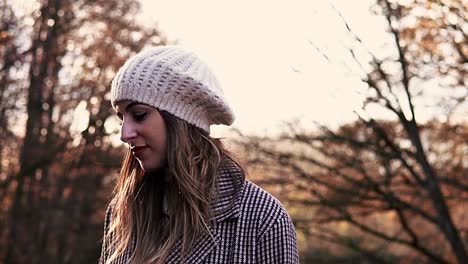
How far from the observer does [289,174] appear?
927cm

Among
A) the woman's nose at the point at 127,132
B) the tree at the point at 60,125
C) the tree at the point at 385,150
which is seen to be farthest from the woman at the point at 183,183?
the tree at the point at 60,125

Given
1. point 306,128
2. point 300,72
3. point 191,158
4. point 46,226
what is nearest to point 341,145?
point 306,128

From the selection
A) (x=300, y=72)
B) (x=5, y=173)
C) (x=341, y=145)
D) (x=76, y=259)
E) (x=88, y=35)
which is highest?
(x=88, y=35)

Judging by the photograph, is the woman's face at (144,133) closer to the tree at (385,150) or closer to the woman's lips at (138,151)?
the woman's lips at (138,151)

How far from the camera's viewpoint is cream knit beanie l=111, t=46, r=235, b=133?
268 cm

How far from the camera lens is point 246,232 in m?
2.62

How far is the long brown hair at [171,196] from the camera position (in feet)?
8.64

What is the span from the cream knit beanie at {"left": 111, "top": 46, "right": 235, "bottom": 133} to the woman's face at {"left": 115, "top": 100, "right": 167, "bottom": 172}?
3 cm

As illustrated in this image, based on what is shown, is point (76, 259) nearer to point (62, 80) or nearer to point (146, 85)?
point (62, 80)

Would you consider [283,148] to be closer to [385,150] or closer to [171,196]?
[385,150]

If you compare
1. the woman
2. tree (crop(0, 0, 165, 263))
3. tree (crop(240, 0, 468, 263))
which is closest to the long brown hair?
the woman

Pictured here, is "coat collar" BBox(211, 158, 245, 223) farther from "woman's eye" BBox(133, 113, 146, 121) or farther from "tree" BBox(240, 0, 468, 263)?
"tree" BBox(240, 0, 468, 263)

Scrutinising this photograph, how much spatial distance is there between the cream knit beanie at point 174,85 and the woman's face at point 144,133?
→ 3 cm

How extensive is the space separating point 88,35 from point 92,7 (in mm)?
684
